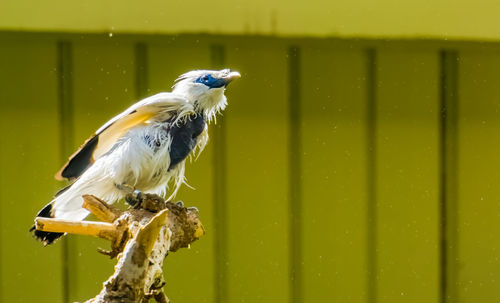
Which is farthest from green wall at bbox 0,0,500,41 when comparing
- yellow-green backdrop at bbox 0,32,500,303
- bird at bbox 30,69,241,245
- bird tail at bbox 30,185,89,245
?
bird tail at bbox 30,185,89,245

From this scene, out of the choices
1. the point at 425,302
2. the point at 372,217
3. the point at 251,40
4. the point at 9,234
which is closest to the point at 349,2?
the point at 251,40

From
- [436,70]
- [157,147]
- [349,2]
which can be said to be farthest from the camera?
[436,70]

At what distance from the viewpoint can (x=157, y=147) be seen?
0.96 meters

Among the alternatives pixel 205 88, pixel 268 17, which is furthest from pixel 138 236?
pixel 268 17

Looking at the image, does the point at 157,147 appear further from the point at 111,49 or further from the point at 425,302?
the point at 425,302

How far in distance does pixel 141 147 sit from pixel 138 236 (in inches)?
9.2

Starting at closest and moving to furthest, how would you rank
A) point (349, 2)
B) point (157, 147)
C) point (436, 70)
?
point (157, 147) < point (349, 2) < point (436, 70)

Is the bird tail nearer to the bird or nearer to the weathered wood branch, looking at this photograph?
the bird

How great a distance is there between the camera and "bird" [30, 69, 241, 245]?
3.11 ft

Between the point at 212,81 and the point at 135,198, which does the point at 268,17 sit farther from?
the point at 135,198

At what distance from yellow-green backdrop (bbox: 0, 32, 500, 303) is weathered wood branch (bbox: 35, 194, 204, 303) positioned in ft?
1.22

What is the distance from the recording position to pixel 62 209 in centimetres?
99

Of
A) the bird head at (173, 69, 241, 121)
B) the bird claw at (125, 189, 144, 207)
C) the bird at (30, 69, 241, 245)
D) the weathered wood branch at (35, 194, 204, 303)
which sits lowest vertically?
the weathered wood branch at (35, 194, 204, 303)

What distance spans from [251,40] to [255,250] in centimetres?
37
